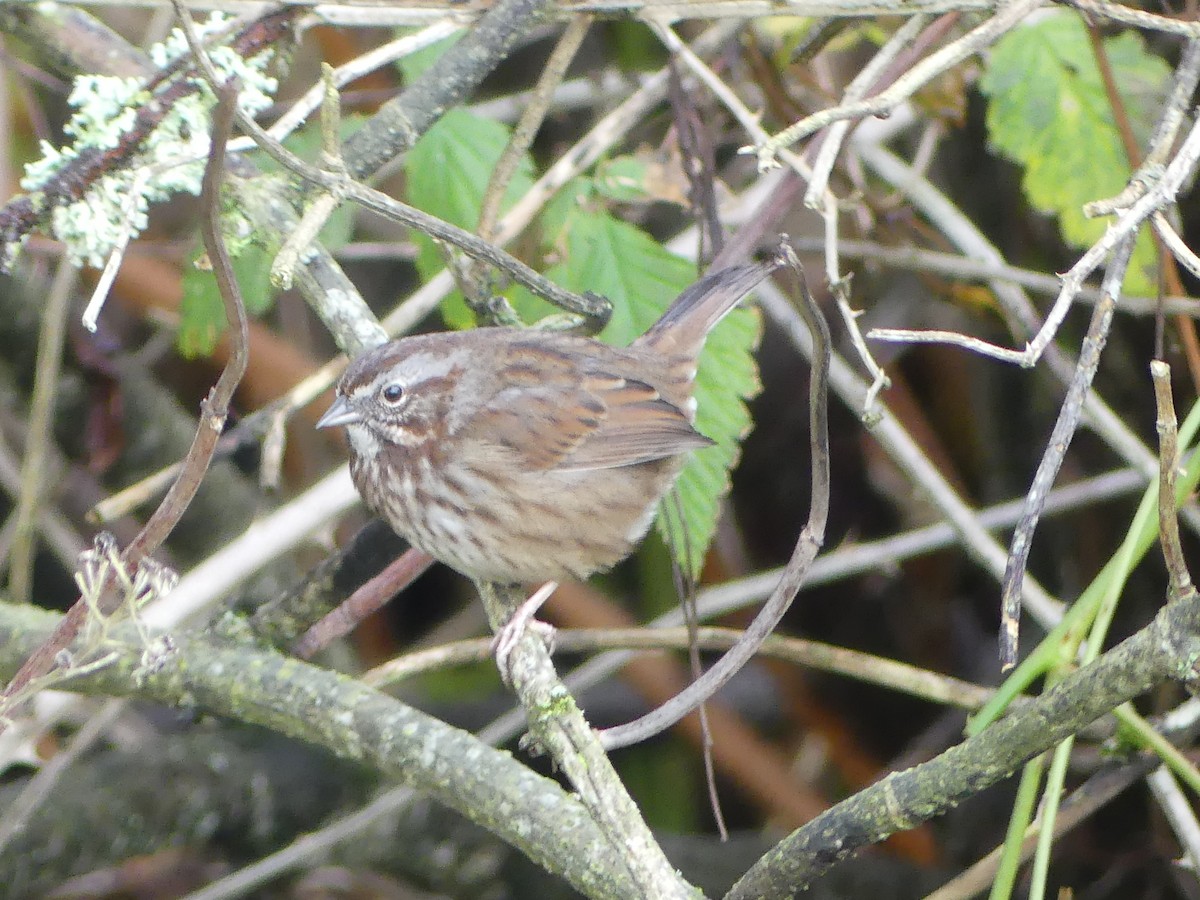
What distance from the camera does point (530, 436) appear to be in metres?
2.94

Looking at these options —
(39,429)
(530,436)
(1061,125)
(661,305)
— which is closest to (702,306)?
(661,305)

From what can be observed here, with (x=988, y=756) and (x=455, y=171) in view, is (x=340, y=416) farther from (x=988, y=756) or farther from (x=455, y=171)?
(x=988, y=756)

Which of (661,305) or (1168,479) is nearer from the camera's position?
(1168,479)

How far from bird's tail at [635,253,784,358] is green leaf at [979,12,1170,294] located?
2.09 ft

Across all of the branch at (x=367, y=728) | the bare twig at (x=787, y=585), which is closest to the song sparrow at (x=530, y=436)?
the branch at (x=367, y=728)

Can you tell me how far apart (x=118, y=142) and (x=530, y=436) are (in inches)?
42.4

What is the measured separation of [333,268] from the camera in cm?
241

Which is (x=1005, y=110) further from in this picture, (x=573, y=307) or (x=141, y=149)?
(x=141, y=149)

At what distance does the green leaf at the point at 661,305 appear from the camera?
286 centimetres

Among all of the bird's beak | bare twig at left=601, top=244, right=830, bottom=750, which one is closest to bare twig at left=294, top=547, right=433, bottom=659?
the bird's beak

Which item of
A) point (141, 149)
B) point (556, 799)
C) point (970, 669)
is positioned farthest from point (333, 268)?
point (970, 669)

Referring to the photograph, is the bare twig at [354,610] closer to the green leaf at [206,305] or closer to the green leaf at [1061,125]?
the green leaf at [206,305]

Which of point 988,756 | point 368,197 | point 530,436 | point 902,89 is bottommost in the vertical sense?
point 988,756

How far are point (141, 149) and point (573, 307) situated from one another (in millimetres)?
827
